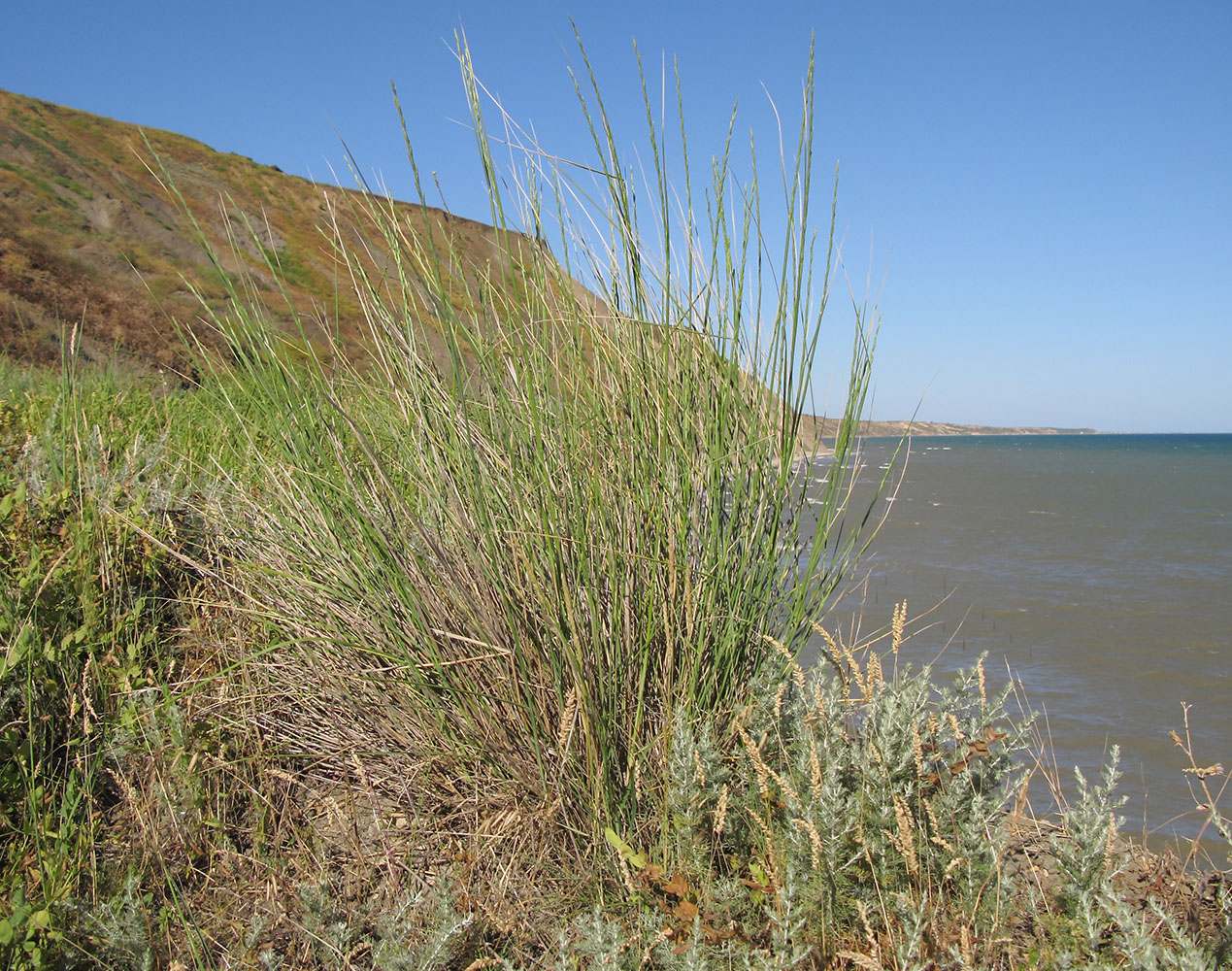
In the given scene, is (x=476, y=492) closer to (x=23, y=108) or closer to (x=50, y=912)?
(x=50, y=912)

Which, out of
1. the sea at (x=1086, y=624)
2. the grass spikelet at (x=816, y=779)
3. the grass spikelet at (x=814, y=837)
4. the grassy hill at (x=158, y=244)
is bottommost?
the sea at (x=1086, y=624)

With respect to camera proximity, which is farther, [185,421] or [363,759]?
[185,421]

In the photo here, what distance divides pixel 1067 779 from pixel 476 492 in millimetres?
2769

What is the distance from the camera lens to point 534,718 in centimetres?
162

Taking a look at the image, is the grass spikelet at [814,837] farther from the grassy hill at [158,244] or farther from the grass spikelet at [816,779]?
the grassy hill at [158,244]

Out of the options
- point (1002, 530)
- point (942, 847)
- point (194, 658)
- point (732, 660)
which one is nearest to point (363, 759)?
point (194, 658)

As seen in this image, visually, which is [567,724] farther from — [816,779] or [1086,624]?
[1086,624]

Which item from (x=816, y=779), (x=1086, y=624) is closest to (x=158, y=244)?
(x=1086, y=624)

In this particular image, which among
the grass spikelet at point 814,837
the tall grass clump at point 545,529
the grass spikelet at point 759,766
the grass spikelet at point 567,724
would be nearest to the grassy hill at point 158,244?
→ the tall grass clump at point 545,529

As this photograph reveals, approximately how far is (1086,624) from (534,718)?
5.46 metres

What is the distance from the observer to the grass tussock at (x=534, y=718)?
1458 mm

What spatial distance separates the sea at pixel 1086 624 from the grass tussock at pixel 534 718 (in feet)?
0.88

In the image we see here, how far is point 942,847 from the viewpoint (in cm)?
159

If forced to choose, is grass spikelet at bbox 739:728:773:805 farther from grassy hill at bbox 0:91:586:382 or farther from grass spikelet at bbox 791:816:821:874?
grassy hill at bbox 0:91:586:382
